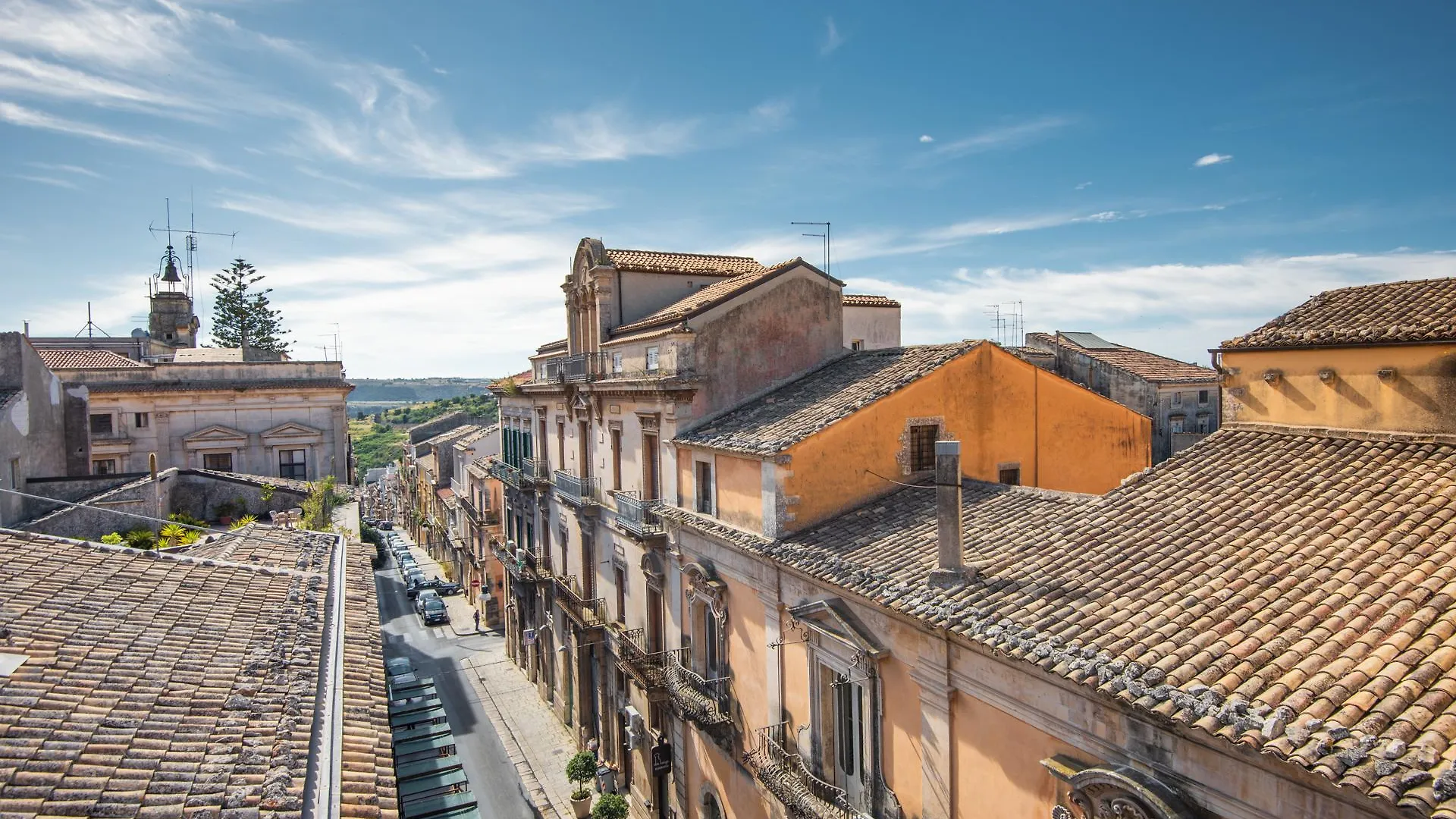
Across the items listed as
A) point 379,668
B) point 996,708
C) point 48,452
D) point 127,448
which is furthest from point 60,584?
point 127,448

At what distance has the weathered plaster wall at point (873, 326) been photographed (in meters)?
24.0

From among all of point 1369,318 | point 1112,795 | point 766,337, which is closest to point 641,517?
point 766,337

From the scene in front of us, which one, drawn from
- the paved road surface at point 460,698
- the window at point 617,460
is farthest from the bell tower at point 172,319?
the window at point 617,460

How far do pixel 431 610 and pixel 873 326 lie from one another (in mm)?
27725

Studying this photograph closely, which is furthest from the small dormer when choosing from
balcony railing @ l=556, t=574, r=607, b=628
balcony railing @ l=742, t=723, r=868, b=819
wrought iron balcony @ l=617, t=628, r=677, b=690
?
balcony railing @ l=556, t=574, r=607, b=628

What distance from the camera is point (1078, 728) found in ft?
24.4

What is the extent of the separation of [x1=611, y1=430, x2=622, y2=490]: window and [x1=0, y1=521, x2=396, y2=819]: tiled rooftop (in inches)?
387

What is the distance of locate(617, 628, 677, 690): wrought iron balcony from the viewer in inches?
715

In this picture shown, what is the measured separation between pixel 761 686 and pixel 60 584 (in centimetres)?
1006

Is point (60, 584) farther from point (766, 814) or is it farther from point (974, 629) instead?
point (766, 814)

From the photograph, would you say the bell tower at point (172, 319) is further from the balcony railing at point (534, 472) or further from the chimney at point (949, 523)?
the chimney at point (949, 523)

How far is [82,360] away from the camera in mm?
26797

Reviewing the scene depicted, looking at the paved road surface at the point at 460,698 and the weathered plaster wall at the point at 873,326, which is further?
the weathered plaster wall at the point at 873,326

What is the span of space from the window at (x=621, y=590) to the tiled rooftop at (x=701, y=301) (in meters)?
6.35
